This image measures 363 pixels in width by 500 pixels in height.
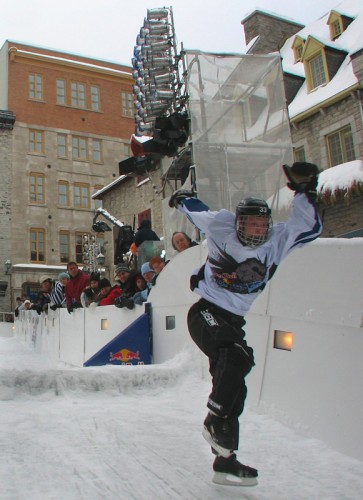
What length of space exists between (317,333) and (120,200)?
2554 cm

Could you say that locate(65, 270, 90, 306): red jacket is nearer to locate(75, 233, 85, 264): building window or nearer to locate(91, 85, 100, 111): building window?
locate(75, 233, 85, 264): building window

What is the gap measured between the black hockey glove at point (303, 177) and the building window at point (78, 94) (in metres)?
38.5

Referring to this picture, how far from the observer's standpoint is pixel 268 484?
100 inches

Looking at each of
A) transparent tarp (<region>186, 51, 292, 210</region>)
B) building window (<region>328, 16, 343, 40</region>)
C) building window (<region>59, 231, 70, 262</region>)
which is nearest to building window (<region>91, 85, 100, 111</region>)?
building window (<region>59, 231, 70, 262</region>)

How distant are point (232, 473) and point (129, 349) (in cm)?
374

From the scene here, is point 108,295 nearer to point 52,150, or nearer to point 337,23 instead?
point 337,23

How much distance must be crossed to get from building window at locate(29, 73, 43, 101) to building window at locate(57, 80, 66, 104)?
1.31 meters

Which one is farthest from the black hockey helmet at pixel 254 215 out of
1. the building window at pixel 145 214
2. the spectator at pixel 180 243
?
the building window at pixel 145 214

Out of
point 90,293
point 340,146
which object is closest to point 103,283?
point 90,293

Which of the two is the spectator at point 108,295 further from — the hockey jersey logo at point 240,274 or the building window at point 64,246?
the building window at point 64,246

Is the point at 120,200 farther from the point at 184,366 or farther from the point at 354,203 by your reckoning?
the point at 184,366

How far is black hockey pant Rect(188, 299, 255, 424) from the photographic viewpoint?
2.67 meters

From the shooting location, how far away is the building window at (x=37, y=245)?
34812mm

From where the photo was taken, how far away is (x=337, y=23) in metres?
18.0
